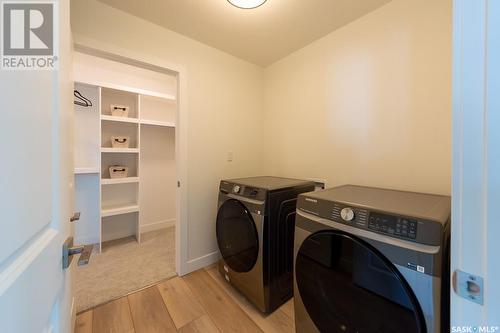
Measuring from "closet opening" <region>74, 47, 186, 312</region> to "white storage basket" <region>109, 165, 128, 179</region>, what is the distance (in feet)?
0.03

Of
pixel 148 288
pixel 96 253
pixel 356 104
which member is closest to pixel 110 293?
pixel 148 288

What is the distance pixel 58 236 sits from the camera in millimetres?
538

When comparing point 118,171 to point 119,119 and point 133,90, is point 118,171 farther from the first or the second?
point 133,90

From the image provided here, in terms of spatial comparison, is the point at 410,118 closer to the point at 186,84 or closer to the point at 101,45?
the point at 186,84

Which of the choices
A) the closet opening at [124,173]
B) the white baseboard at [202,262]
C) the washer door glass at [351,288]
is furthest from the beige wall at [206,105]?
the washer door glass at [351,288]

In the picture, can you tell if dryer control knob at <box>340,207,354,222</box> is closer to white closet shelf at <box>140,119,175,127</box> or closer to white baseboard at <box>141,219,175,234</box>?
white closet shelf at <box>140,119,175,127</box>

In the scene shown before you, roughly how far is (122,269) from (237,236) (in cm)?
133

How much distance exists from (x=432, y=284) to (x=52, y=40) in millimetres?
1390

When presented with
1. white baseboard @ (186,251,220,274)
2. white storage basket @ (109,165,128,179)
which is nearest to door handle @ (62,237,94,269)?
white baseboard @ (186,251,220,274)

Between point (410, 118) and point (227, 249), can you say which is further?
point (227, 249)

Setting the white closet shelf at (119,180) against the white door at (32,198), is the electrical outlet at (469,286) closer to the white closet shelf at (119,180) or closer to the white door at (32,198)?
the white door at (32,198)

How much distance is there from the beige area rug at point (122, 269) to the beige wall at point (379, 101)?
5.69 feet

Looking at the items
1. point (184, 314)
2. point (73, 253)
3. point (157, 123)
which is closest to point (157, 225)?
point (157, 123)

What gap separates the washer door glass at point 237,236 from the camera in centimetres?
148
